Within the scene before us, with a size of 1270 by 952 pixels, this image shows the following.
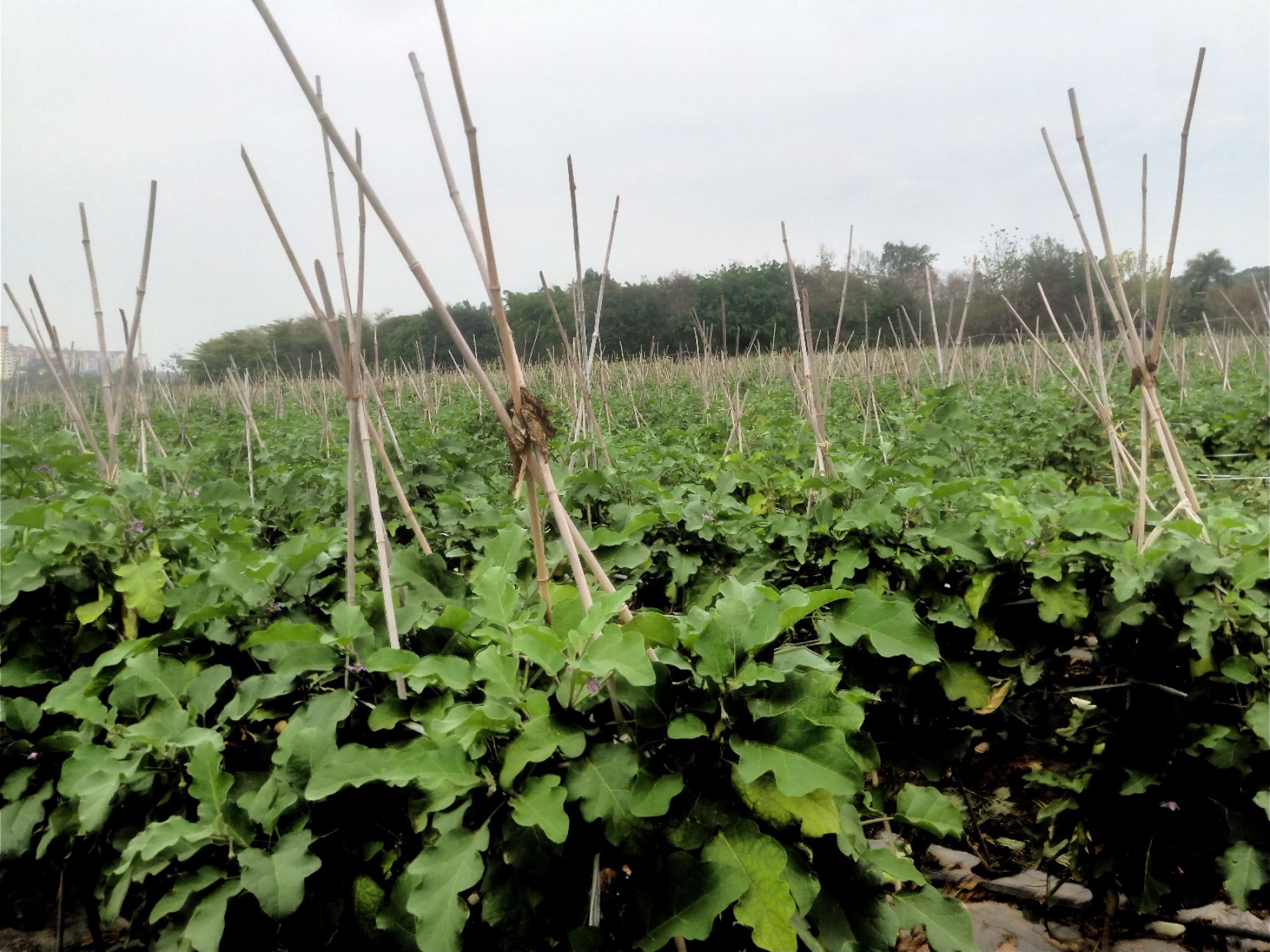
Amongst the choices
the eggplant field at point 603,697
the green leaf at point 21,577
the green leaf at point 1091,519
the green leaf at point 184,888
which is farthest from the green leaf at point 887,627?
the green leaf at point 21,577

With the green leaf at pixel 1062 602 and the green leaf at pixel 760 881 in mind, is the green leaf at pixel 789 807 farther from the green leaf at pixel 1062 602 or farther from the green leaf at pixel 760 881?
the green leaf at pixel 1062 602

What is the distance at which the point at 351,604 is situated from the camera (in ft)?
4.76

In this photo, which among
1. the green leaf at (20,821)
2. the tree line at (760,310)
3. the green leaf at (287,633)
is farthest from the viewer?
the tree line at (760,310)

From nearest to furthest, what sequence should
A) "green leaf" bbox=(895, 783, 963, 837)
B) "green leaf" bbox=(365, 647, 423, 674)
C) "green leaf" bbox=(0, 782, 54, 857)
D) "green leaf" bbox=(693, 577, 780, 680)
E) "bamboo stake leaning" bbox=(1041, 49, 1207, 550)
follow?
"green leaf" bbox=(693, 577, 780, 680) → "green leaf" bbox=(365, 647, 423, 674) → "green leaf" bbox=(895, 783, 963, 837) → "green leaf" bbox=(0, 782, 54, 857) → "bamboo stake leaning" bbox=(1041, 49, 1207, 550)

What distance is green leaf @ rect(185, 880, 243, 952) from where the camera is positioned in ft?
3.54

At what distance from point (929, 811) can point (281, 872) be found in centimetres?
124

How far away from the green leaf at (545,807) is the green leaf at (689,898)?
0.19m

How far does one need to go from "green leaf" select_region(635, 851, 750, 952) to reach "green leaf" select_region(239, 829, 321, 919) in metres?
0.56

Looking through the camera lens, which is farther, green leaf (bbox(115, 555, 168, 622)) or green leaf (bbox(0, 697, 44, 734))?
green leaf (bbox(115, 555, 168, 622))

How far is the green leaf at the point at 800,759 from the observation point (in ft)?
3.10

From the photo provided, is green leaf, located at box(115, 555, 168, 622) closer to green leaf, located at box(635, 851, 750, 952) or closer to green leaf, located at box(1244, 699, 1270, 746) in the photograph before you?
green leaf, located at box(635, 851, 750, 952)

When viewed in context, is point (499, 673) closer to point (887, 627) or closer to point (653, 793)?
point (653, 793)

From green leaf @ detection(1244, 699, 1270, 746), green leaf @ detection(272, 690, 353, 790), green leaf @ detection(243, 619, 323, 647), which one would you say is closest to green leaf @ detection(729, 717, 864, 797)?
green leaf @ detection(272, 690, 353, 790)

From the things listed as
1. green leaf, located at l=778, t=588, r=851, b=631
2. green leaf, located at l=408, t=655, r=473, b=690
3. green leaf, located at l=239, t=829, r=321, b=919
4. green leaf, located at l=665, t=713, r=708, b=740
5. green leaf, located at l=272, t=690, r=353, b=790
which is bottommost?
green leaf, located at l=239, t=829, r=321, b=919
